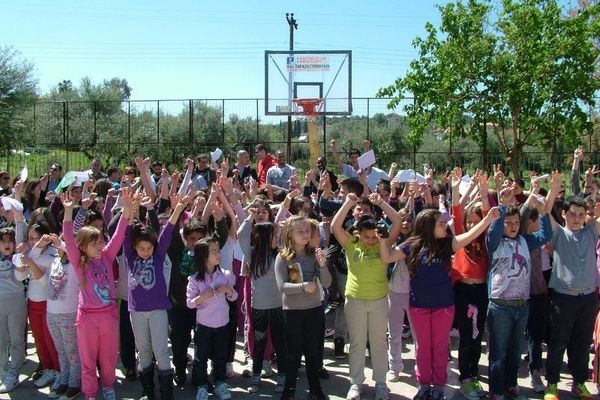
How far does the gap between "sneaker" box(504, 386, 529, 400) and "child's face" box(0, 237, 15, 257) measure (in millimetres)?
4672

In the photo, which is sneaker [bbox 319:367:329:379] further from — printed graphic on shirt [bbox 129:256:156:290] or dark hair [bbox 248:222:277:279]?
printed graphic on shirt [bbox 129:256:156:290]

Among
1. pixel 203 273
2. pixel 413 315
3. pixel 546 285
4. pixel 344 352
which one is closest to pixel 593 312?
pixel 546 285

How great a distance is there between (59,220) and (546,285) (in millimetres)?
5388

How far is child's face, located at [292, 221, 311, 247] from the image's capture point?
5.09 meters

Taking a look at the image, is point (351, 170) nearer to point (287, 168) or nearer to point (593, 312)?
point (287, 168)

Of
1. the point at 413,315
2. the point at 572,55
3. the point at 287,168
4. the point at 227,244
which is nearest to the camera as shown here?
the point at 413,315

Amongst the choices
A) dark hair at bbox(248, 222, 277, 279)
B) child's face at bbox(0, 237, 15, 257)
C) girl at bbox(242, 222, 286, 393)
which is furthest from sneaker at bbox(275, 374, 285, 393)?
child's face at bbox(0, 237, 15, 257)

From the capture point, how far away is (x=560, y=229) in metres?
5.38

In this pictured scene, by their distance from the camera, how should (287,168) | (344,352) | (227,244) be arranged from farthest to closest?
(287,168)
(344,352)
(227,244)

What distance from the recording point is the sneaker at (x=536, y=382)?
214 inches

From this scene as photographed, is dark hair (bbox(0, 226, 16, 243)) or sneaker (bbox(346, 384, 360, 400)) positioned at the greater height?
dark hair (bbox(0, 226, 16, 243))

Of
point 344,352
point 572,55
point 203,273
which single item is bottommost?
point 344,352

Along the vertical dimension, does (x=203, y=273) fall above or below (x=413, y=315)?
above

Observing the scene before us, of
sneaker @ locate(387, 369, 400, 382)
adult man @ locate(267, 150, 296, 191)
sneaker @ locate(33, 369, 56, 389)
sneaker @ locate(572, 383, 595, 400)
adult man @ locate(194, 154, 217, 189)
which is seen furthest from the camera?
adult man @ locate(267, 150, 296, 191)
